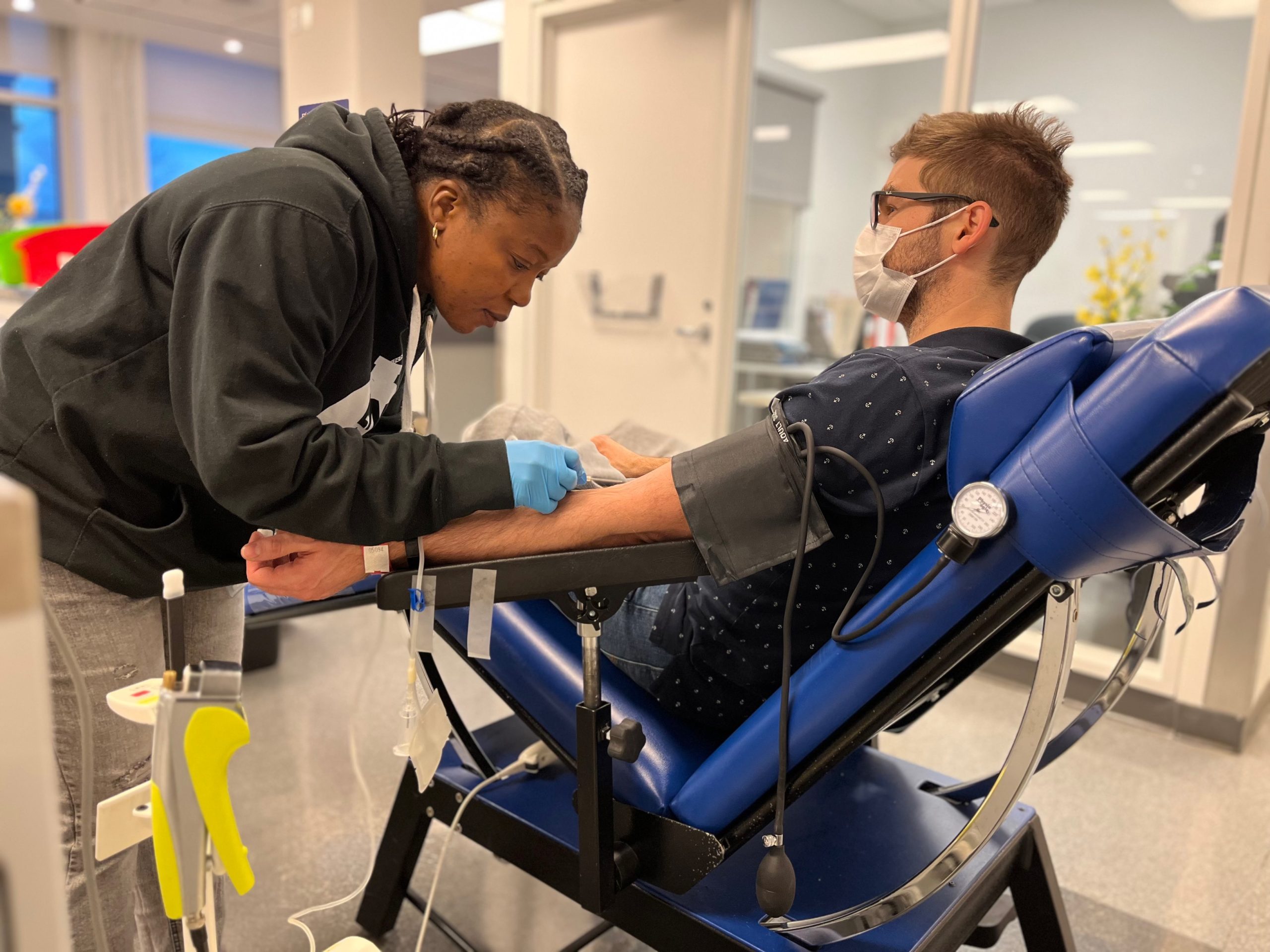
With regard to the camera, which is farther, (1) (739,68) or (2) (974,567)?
(1) (739,68)

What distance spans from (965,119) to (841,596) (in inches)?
27.0

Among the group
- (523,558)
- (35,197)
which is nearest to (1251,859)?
(523,558)

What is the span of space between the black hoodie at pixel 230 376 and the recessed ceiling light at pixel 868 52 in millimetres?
2194

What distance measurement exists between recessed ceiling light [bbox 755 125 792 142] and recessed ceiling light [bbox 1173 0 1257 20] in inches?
45.2

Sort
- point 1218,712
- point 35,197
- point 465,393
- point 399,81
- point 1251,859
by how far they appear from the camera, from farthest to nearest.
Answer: point 35,197
point 465,393
point 399,81
point 1218,712
point 1251,859

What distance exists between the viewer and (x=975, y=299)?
3.96 feet

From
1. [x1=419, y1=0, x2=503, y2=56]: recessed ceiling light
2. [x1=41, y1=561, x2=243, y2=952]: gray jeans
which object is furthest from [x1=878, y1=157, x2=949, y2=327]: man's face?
[x1=419, y1=0, x2=503, y2=56]: recessed ceiling light

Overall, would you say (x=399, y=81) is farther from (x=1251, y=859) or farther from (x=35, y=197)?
(x=35, y=197)

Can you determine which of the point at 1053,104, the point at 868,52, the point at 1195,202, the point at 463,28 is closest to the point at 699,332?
the point at 868,52

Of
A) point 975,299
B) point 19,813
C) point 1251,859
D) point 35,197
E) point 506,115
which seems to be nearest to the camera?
point 19,813

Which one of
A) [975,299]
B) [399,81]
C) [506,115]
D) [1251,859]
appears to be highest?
[399,81]

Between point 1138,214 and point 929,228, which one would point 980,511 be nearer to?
point 929,228

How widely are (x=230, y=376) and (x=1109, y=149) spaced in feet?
7.92

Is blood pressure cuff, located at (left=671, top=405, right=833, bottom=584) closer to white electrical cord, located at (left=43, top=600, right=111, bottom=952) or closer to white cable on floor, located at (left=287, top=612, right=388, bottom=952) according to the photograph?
white electrical cord, located at (left=43, top=600, right=111, bottom=952)
